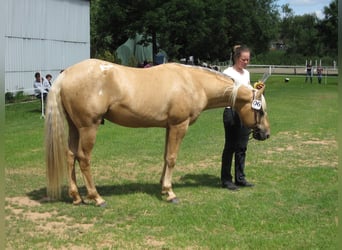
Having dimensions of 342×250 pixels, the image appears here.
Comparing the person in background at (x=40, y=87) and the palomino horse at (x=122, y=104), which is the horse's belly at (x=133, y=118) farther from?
the person in background at (x=40, y=87)

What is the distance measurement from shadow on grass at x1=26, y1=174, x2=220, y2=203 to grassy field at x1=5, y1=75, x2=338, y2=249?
0.05 feet

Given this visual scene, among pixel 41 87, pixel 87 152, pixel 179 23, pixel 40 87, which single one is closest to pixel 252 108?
pixel 87 152

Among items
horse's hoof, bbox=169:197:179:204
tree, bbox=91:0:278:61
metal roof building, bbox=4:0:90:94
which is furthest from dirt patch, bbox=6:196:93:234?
tree, bbox=91:0:278:61

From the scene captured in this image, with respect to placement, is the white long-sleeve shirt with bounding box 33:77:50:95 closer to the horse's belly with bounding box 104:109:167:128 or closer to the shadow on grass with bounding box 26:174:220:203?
the shadow on grass with bounding box 26:174:220:203

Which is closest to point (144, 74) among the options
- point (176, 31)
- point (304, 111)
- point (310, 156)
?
point (310, 156)

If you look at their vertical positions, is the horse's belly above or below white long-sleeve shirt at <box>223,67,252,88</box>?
below

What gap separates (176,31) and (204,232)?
27498 millimetres

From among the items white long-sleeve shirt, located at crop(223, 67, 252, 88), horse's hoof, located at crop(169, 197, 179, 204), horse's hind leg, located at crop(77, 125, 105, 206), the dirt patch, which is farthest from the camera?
white long-sleeve shirt, located at crop(223, 67, 252, 88)

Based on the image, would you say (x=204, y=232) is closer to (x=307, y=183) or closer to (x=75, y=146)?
(x=75, y=146)

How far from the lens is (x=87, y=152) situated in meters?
5.33

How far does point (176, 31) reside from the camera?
102 feet

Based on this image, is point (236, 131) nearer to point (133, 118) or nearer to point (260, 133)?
point (260, 133)

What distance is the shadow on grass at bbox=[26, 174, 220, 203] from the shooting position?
5815mm

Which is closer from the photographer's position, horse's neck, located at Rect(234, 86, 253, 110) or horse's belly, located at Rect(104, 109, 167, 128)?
horse's belly, located at Rect(104, 109, 167, 128)
